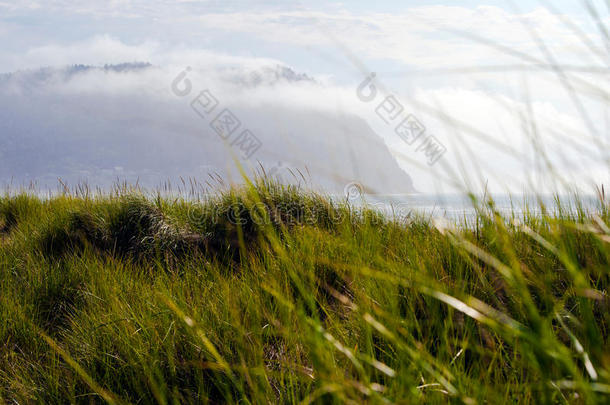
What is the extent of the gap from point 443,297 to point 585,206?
2.04 meters

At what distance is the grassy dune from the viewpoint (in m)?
1.22

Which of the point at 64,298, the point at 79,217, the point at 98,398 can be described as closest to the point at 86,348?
the point at 98,398

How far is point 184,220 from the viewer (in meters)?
4.66

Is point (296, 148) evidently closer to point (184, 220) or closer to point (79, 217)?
point (184, 220)

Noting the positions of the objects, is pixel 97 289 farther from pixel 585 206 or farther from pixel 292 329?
pixel 585 206

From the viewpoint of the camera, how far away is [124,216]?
4.98 meters

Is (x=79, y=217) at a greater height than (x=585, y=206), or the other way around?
(x=79, y=217)

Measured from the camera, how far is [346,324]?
2.12 metres

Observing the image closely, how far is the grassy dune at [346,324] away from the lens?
122cm

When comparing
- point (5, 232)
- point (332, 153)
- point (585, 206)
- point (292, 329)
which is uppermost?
point (5, 232)

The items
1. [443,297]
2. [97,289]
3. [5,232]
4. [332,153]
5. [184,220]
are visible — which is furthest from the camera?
[5,232]

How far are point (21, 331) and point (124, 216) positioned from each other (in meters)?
2.16

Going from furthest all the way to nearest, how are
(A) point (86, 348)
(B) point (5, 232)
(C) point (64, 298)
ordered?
1. (B) point (5, 232)
2. (C) point (64, 298)
3. (A) point (86, 348)

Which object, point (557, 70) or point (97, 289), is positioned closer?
point (557, 70)
